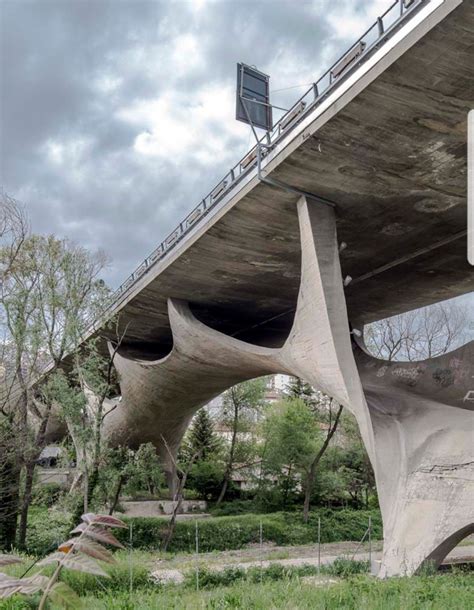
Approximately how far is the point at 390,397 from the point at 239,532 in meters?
9.92

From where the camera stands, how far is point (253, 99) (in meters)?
12.7

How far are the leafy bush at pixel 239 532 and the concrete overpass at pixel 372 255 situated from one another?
19.2 ft

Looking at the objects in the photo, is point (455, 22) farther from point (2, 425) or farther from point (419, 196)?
point (2, 425)

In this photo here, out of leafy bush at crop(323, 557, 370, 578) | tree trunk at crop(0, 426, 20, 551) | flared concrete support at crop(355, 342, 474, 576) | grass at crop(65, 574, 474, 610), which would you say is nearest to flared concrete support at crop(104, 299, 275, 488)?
flared concrete support at crop(355, 342, 474, 576)

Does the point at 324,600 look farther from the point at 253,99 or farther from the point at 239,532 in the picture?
the point at 239,532

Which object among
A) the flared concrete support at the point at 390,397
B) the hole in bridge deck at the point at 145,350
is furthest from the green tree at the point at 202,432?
the flared concrete support at the point at 390,397

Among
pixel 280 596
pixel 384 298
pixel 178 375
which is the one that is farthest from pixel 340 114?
pixel 178 375

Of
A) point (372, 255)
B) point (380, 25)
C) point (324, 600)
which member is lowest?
point (324, 600)

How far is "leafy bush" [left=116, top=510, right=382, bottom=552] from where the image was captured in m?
19.7

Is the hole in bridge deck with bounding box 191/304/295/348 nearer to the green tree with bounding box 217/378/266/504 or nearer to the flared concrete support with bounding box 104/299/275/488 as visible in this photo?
the flared concrete support with bounding box 104/299/275/488

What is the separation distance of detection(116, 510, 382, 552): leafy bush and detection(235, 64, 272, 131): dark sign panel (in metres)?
13.8

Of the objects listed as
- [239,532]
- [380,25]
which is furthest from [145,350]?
[380,25]

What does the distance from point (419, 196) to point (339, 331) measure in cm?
334

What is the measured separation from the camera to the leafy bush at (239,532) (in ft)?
64.5
